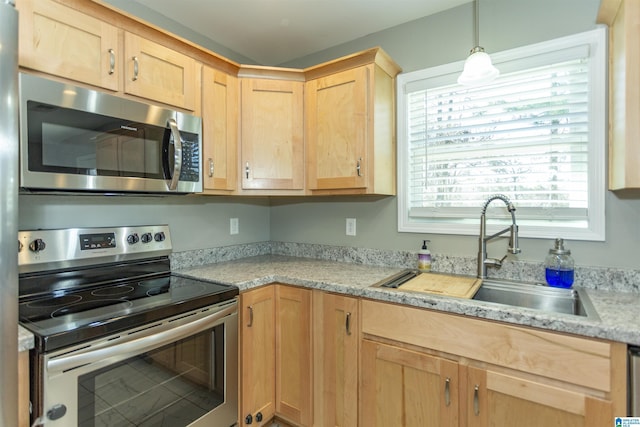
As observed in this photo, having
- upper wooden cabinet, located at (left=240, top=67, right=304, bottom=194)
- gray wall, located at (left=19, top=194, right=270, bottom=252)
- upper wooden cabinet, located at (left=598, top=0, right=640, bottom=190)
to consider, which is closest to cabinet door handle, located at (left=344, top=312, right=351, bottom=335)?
upper wooden cabinet, located at (left=240, top=67, right=304, bottom=194)

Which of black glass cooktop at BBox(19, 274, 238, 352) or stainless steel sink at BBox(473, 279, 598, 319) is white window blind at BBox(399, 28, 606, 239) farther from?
black glass cooktop at BBox(19, 274, 238, 352)

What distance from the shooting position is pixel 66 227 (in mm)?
1526

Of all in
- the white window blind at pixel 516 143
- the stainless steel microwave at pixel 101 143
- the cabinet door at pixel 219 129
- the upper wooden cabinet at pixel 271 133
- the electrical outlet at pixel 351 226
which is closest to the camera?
the stainless steel microwave at pixel 101 143

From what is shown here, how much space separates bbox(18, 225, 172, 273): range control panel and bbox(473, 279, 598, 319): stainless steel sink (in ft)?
5.57

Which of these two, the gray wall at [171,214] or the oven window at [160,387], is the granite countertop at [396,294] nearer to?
the gray wall at [171,214]

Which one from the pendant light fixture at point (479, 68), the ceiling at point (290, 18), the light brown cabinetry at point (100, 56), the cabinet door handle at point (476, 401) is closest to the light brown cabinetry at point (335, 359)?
the cabinet door handle at point (476, 401)

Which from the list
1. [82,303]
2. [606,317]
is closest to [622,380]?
[606,317]

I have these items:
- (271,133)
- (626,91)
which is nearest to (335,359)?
(271,133)

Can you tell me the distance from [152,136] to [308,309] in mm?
1131

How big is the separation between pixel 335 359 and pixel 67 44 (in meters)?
1.78

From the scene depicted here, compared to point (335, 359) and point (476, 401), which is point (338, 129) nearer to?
point (335, 359)

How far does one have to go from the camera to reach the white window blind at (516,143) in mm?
1539

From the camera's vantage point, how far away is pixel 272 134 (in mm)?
2049

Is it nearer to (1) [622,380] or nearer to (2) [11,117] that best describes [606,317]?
(1) [622,380]
